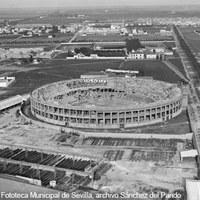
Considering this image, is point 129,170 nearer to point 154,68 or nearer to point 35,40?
point 154,68

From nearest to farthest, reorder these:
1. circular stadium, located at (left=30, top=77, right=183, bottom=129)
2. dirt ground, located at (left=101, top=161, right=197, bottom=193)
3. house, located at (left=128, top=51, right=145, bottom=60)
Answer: dirt ground, located at (left=101, top=161, right=197, bottom=193), circular stadium, located at (left=30, top=77, right=183, bottom=129), house, located at (left=128, top=51, right=145, bottom=60)

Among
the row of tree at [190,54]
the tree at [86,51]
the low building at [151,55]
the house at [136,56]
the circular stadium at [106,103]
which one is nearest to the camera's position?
the circular stadium at [106,103]

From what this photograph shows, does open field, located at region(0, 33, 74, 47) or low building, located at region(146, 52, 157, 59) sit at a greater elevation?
low building, located at region(146, 52, 157, 59)

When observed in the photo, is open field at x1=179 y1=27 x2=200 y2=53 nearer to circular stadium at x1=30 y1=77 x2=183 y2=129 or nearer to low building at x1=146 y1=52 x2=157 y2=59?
low building at x1=146 y1=52 x2=157 y2=59

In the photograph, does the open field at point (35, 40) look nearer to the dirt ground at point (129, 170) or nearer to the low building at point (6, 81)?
the low building at point (6, 81)

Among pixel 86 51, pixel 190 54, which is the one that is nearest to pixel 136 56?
pixel 190 54

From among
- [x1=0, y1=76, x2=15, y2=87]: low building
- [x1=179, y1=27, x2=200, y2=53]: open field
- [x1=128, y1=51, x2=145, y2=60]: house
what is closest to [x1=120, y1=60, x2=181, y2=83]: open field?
[x1=128, y1=51, x2=145, y2=60]: house

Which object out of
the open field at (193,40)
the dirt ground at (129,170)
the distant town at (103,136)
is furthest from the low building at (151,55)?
the dirt ground at (129,170)
